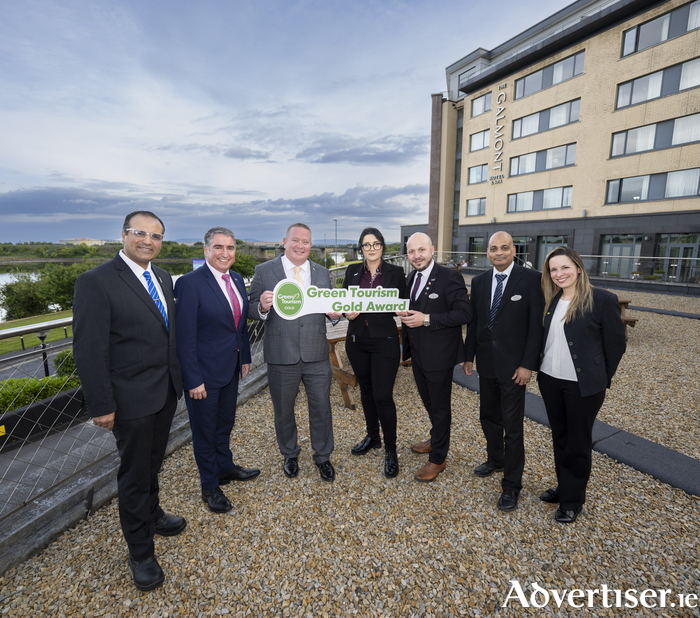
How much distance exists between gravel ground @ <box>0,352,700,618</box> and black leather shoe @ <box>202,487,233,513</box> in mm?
69

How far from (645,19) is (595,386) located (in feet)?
88.6

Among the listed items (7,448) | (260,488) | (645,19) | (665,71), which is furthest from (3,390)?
(645,19)

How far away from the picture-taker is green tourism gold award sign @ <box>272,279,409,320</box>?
2998 mm

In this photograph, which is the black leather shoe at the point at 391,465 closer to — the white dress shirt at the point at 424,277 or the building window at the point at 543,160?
the white dress shirt at the point at 424,277

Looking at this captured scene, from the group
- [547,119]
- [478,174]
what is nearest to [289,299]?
[547,119]

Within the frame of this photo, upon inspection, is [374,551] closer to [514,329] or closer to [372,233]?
[514,329]

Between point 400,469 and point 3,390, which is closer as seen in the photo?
point 400,469

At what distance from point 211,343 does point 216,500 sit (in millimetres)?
1339

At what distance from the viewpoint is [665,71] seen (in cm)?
1817

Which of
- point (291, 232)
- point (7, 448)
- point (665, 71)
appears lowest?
point (7, 448)

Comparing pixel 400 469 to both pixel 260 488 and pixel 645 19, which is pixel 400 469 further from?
pixel 645 19

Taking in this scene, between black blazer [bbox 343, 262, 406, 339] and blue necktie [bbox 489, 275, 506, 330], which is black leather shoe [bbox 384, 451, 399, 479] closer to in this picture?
black blazer [bbox 343, 262, 406, 339]

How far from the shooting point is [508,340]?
2811 millimetres

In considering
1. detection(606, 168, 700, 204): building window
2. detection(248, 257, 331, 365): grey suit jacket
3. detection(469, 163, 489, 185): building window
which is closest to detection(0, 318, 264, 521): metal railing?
detection(248, 257, 331, 365): grey suit jacket
